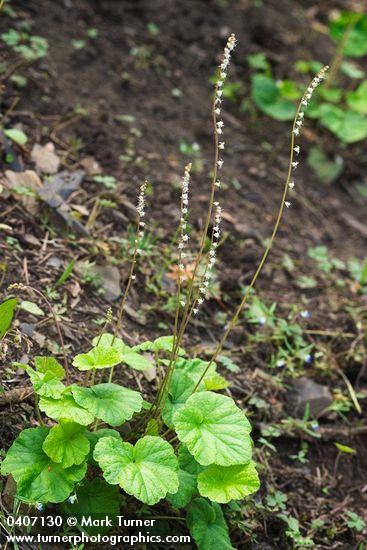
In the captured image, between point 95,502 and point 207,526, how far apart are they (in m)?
0.37

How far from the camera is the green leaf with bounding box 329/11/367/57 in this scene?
5.00m

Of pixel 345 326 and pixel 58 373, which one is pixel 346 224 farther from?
pixel 58 373

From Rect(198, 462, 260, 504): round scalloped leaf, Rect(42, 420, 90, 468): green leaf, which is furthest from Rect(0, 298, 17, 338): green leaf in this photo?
Rect(198, 462, 260, 504): round scalloped leaf

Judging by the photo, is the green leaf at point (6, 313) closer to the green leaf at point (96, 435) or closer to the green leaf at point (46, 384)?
the green leaf at point (46, 384)

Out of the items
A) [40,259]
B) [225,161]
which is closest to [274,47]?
[225,161]

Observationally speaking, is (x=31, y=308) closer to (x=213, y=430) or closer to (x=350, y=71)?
(x=213, y=430)

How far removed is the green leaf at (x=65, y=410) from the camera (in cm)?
205

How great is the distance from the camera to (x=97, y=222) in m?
3.41

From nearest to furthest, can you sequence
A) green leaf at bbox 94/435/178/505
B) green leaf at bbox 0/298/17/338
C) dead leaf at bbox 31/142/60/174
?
green leaf at bbox 94/435/178/505 < green leaf at bbox 0/298/17/338 < dead leaf at bbox 31/142/60/174

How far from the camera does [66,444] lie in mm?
2092

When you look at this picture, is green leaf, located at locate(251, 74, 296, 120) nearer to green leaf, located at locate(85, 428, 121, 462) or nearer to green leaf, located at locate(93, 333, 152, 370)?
green leaf, located at locate(93, 333, 152, 370)

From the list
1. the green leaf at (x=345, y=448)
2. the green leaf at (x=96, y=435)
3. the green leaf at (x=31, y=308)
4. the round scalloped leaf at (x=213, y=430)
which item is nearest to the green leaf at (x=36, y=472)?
the green leaf at (x=96, y=435)

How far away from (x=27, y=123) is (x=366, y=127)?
2.31 meters

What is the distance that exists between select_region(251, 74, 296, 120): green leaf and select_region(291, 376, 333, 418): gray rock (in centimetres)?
216
